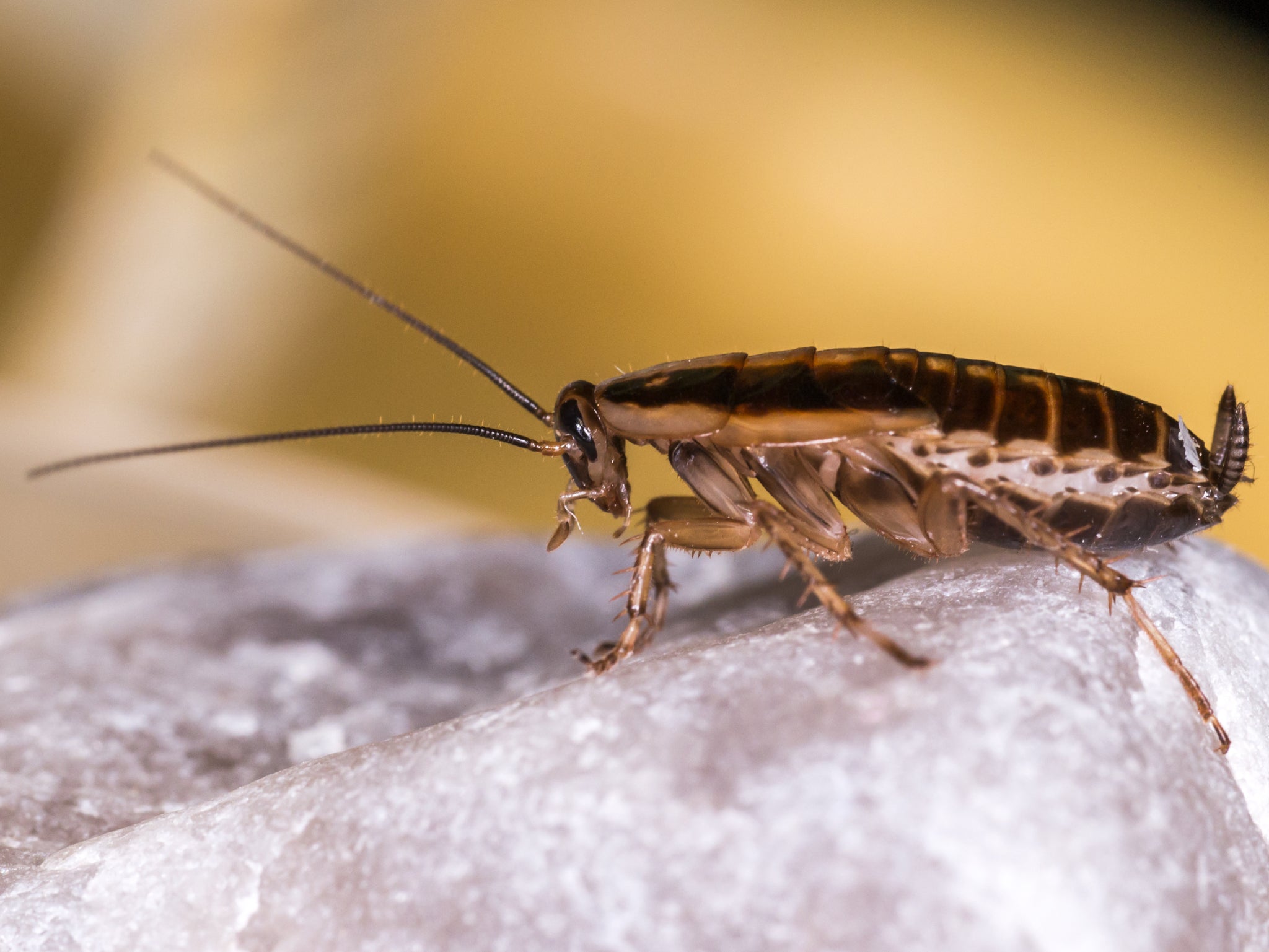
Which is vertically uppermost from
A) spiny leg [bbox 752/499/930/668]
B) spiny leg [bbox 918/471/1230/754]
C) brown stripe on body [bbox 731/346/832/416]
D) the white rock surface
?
brown stripe on body [bbox 731/346/832/416]

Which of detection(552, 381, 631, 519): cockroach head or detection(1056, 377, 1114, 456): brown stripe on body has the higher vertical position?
detection(1056, 377, 1114, 456): brown stripe on body

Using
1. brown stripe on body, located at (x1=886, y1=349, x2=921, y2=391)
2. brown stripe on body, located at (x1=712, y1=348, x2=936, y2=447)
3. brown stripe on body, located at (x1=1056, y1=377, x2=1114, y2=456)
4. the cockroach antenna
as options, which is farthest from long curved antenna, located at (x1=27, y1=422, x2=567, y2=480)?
brown stripe on body, located at (x1=1056, y1=377, x2=1114, y2=456)

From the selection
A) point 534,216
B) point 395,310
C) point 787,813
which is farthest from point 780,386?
point 534,216

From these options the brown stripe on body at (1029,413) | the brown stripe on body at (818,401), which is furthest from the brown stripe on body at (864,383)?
the brown stripe on body at (1029,413)

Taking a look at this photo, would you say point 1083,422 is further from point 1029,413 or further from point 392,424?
point 392,424

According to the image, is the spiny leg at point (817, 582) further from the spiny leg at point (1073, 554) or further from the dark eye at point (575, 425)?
the dark eye at point (575, 425)

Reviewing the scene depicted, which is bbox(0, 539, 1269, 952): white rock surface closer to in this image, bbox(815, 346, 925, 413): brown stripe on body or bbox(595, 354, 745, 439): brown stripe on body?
bbox(815, 346, 925, 413): brown stripe on body

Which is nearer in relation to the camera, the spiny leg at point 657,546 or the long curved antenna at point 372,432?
the spiny leg at point 657,546
